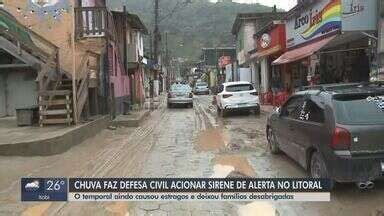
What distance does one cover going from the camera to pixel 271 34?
3228cm

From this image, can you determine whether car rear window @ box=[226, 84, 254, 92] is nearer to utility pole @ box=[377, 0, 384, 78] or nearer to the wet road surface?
the wet road surface

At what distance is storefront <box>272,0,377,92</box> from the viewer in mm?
17266

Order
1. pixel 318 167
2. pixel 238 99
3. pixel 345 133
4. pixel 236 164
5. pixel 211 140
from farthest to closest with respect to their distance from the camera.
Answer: pixel 238 99 < pixel 211 140 < pixel 236 164 < pixel 318 167 < pixel 345 133

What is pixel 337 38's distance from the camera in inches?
722

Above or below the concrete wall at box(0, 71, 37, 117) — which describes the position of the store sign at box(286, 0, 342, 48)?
above

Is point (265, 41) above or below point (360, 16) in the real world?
above

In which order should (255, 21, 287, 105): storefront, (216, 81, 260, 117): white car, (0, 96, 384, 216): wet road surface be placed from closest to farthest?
Result: (0, 96, 384, 216): wet road surface < (216, 81, 260, 117): white car < (255, 21, 287, 105): storefront

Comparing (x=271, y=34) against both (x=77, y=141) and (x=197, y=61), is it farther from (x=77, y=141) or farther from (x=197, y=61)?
(x=197, y=61)

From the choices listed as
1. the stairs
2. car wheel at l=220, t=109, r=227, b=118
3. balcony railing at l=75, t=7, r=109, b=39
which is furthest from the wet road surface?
car wheel at l=220, t=109, r=227, b=118

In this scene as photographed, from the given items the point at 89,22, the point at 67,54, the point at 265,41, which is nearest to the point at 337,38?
the point at 89,22

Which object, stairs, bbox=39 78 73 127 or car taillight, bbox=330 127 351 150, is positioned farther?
stairs, bbox=39 78 73 127

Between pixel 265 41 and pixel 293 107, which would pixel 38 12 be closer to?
pixel 293 107

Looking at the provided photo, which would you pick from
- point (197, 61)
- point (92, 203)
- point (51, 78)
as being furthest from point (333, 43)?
point (197, 61)

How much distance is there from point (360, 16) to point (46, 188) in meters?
14.4
